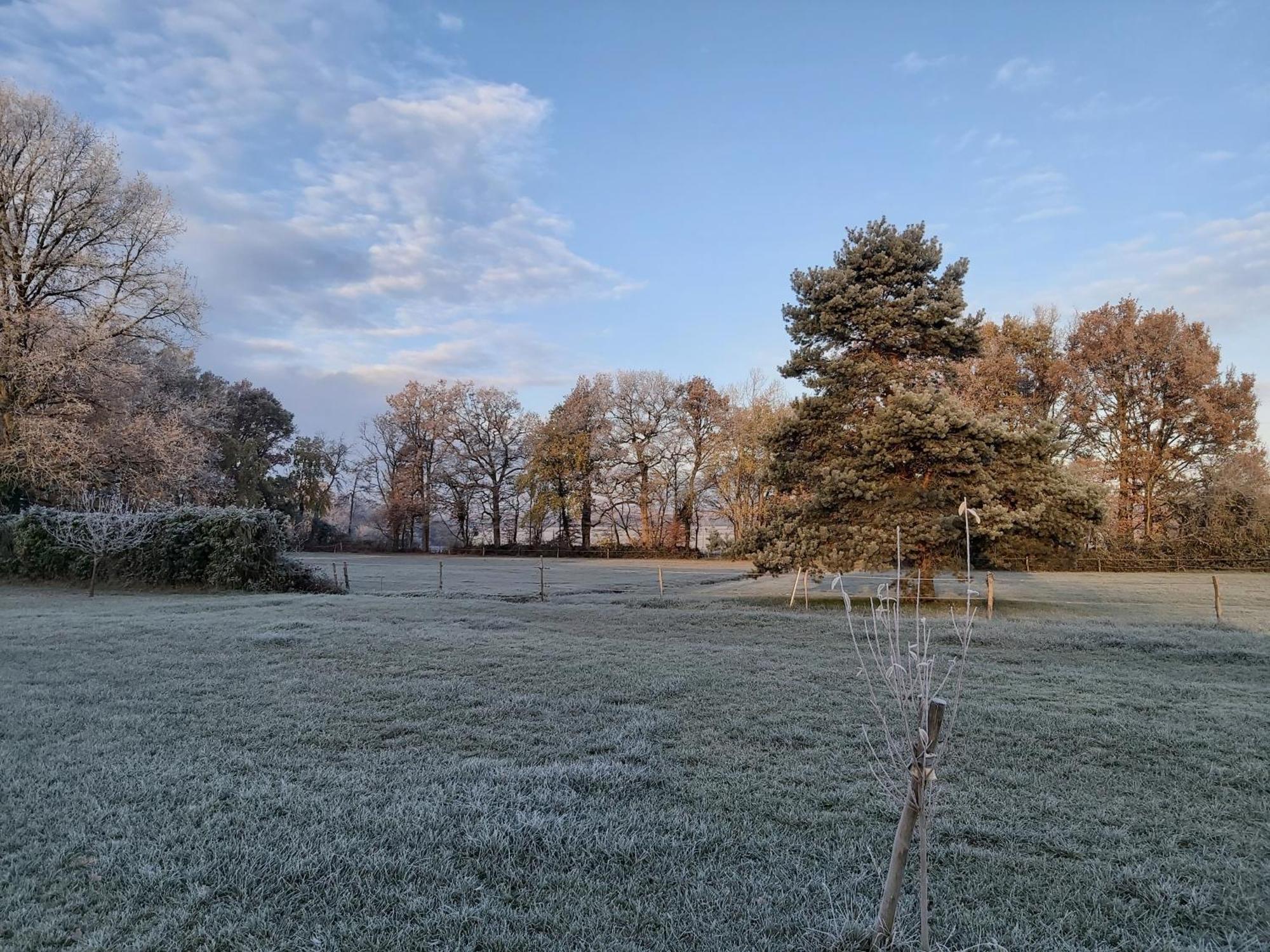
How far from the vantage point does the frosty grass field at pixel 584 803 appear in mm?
2256

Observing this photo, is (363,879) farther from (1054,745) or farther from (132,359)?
(132,359)

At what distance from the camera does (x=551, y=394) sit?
40.2m

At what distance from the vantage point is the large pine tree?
41.0 ft

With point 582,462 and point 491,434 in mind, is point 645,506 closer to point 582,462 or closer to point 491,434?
point 582,462

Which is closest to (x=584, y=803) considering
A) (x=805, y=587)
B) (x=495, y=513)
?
(x=805, y=587)

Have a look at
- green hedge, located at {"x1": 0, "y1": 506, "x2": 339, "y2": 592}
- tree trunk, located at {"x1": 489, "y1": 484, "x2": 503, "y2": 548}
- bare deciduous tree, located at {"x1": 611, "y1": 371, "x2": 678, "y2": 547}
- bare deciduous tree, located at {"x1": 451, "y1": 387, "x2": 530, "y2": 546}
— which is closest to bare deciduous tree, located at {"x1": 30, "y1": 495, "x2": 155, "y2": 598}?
green hedge, located at {"x1": 0, "y1": 506, "x2": 339, "y2": 592}

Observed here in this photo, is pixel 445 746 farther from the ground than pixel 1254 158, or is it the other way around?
pixel 1254 158

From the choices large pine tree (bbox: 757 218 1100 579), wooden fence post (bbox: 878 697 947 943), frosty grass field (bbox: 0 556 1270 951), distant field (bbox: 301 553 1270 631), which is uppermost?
large pine tree (bbox: 757 218 1100 579)

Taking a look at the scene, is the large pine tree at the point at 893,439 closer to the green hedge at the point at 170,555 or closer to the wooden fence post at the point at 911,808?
the wooden fence post at the point at 911,808

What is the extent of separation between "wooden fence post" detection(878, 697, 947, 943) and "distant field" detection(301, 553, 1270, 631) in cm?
886

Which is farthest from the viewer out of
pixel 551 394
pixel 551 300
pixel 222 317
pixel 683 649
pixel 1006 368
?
pixel 551 394

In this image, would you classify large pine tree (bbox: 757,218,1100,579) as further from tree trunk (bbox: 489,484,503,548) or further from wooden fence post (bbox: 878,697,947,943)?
tree trunk (bbox: 489,484,503,548)

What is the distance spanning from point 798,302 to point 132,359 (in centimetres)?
2070

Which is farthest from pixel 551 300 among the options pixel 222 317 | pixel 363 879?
pixel 363 879
